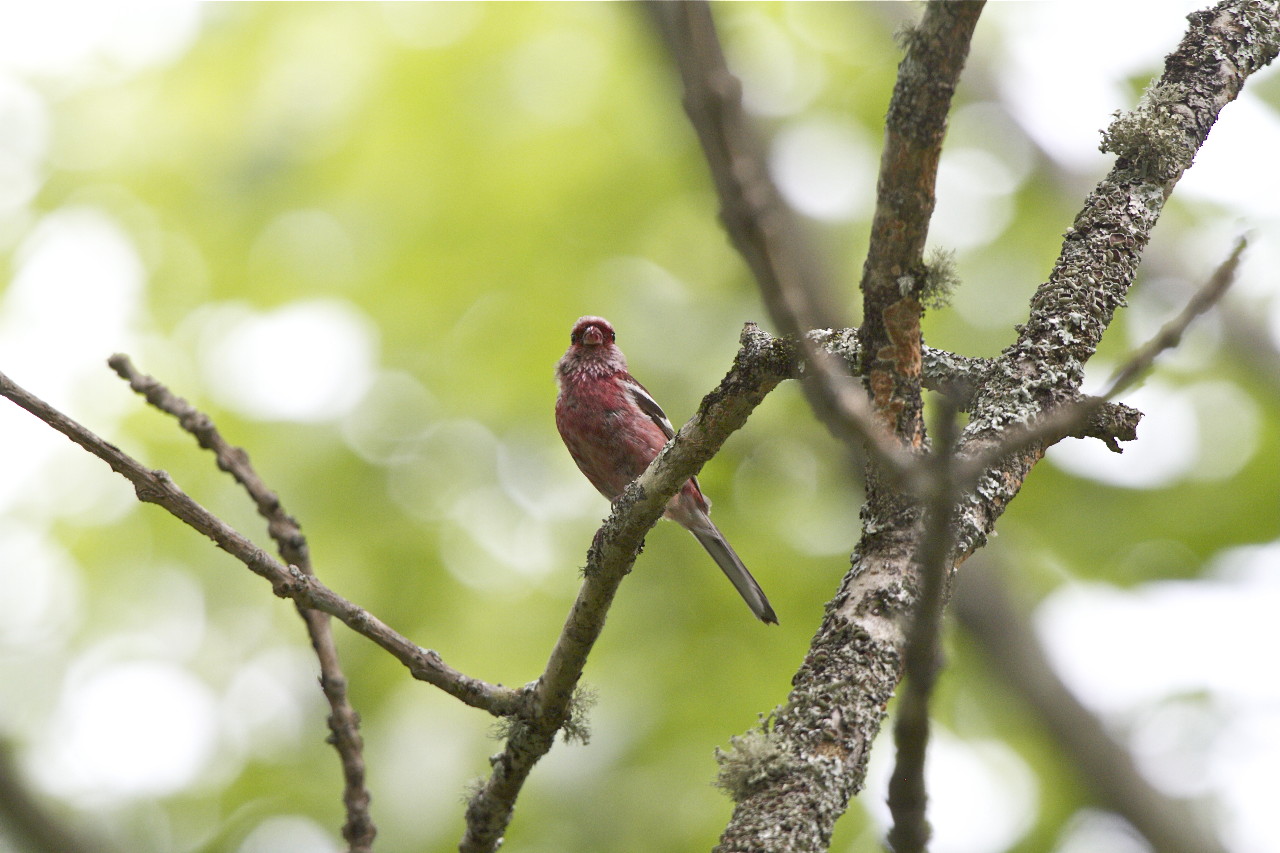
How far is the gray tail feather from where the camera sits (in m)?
5.61

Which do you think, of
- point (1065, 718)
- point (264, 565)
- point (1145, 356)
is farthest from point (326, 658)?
point (1065, 718)

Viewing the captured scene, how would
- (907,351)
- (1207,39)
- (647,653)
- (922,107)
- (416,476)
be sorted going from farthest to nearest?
(416,476) < (647,653) < (1207,39) < (907,351) < (922,107)

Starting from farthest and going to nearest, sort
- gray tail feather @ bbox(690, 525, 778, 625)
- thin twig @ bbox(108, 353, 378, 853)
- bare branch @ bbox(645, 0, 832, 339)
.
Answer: gray tail feather @ bbox(690, 525, 778, 625) < thin twig @ bbox(108, 353, 378, 853) < bare branch @ bbox(645, 0, 832, 339)

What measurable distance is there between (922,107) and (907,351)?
552mm

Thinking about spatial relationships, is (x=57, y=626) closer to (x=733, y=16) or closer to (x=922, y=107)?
(x=733, y=16)

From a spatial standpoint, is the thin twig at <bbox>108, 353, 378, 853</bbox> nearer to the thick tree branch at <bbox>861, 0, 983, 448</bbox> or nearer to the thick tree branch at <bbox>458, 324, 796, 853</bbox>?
the thick tree branch at <bbox>458, 324, 796, 853</bbox>

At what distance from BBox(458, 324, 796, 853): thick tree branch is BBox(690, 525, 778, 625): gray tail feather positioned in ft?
7.58

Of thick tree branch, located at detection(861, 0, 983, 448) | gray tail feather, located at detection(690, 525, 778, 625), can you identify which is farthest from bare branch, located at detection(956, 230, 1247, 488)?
gray tail feather, located at detection(690, 525, 778, 625)

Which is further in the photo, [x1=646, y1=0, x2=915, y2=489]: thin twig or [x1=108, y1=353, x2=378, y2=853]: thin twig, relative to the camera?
[x1=108, y1=353, x2=378, y2=853]: thin twig

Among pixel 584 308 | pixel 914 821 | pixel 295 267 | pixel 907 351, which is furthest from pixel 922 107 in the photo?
pixel 295 267

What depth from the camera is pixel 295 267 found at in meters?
7.39

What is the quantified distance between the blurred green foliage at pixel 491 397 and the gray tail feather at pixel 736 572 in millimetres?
240

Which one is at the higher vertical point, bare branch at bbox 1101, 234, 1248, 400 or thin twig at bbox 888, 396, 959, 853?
bare branch at bbox 1101, 234, 1248, 400

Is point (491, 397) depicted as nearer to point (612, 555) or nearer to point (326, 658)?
point (326, 658)
